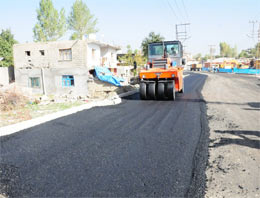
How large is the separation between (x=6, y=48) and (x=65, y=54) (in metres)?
22.1

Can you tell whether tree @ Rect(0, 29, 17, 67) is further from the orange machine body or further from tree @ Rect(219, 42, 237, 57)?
tree @ Rect(219, 42, 237, 57)

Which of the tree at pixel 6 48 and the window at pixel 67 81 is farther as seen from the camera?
the tree at pixel 6 48

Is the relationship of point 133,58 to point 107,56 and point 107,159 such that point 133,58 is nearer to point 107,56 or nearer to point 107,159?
point 107,56

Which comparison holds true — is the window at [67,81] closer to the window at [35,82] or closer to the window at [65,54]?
the window at [65,54]

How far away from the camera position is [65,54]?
24.4m

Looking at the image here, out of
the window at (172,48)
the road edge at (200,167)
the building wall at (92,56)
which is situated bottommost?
the road edge at (200,167)

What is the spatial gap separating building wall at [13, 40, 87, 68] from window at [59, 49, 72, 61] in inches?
10.5

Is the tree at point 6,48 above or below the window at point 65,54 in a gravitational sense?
above

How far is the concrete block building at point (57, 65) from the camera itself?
23.4 m

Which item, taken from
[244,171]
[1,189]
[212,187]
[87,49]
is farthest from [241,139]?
[87,49]

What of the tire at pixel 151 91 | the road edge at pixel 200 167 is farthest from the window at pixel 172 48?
the road edge at pixel 200 167

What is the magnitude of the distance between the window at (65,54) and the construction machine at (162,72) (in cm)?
1429

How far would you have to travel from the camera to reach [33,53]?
25.6 m

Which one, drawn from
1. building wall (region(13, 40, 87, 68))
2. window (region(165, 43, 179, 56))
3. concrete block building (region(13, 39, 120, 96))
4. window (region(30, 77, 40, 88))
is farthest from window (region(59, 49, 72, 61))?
window (region(165, 43, 179, 56))
